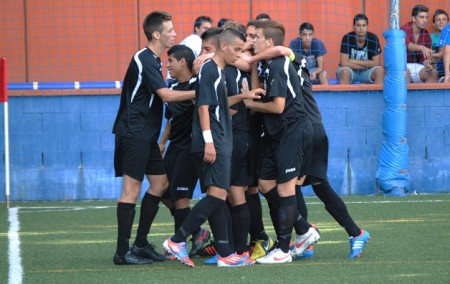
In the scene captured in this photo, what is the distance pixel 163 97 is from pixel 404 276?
7.34 feet

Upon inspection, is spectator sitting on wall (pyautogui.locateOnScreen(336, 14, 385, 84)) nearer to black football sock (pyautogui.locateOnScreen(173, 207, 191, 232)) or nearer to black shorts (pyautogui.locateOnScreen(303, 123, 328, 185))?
black shorts (pyautogui.locateOnScreen(303, 123, 328, 185))

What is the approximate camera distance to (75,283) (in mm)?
7309

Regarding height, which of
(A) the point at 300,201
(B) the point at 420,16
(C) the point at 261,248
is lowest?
(C) the point at 261,248

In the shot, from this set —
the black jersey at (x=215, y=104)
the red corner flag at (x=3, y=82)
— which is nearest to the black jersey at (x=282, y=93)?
the black jersey at (x=215, y=104)

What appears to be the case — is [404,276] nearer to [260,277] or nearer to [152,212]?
[260,277]

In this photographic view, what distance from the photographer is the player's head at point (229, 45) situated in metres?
8.00

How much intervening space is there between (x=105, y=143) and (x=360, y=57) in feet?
12.1

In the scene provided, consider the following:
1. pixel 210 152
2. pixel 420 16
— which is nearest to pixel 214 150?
pixel 210 152

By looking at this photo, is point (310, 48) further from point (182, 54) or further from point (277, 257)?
point (277, 257)

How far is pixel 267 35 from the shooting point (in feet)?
27.3

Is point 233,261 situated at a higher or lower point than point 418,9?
lower

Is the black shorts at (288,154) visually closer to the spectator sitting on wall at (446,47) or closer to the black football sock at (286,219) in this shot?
the black football sock at (286,219)

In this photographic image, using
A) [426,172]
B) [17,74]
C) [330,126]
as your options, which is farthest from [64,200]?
[426,172]

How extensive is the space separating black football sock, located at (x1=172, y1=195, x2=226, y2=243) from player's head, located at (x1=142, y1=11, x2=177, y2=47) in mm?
1321
